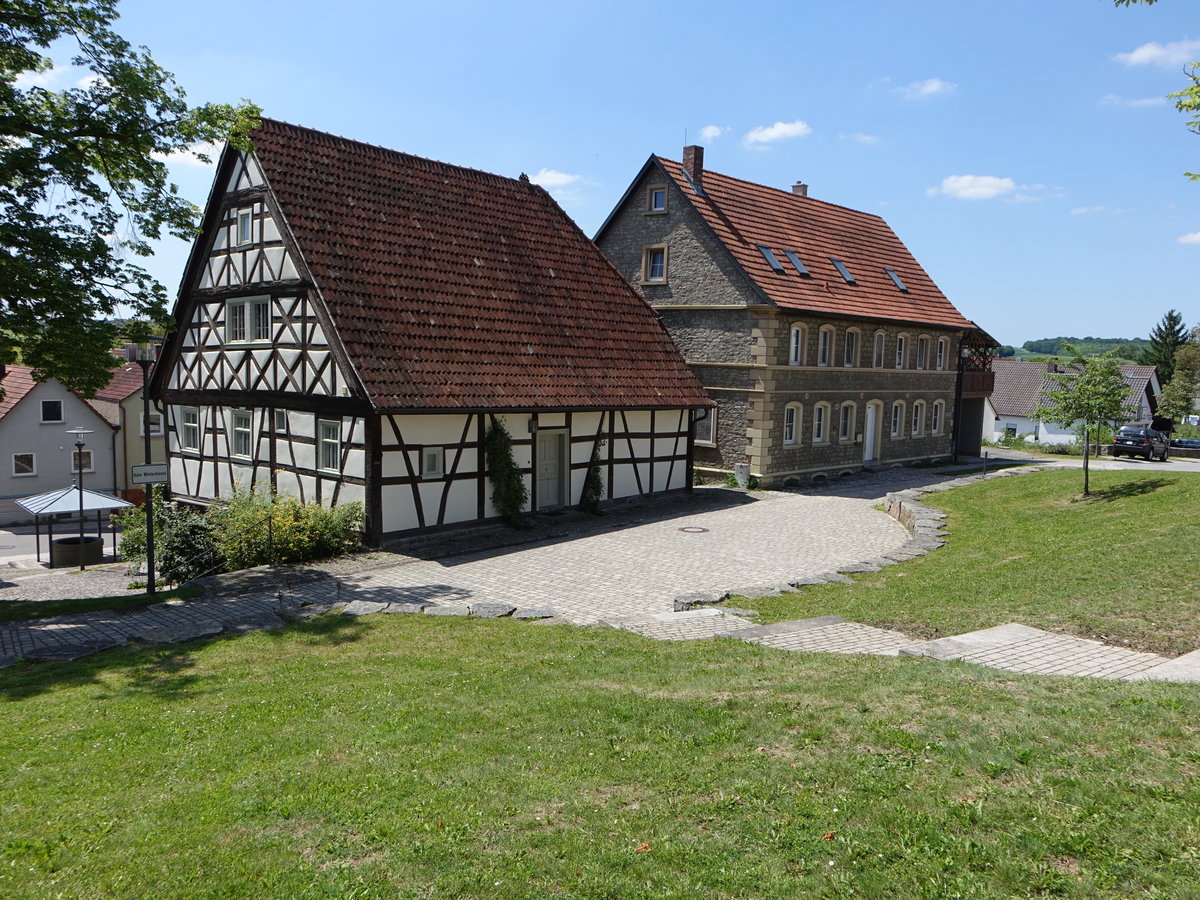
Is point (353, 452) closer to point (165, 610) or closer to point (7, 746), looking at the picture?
point (165, 610)

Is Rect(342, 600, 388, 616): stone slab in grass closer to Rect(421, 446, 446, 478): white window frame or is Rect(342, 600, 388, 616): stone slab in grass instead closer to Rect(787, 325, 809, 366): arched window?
Rect(421, 446, 446, 478): white window frame

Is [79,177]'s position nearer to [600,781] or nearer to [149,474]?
[149,474]

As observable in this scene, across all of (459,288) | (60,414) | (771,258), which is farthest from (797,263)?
(60,414)

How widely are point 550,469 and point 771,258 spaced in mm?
12593

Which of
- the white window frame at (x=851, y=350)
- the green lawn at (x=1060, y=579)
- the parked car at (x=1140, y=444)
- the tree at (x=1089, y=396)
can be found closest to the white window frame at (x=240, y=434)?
the green lawn at (x=1060, y=579)

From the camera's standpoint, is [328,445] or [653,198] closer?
[328,445]

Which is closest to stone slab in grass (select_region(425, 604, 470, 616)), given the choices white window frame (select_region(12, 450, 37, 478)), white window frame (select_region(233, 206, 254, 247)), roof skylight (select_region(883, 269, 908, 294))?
white window frame (select_region(233, 206, 254, 247))

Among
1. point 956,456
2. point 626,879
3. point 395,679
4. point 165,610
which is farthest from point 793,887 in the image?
point 956,456

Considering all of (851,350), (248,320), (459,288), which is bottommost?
(248,320)

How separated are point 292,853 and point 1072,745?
18.3 feet

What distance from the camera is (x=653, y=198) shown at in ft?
98.5

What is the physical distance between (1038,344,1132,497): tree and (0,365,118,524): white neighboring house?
4036 centimetres

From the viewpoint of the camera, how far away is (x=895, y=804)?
5707 mm

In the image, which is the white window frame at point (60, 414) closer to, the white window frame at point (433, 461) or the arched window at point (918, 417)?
the white window frame at point (433, 461)
